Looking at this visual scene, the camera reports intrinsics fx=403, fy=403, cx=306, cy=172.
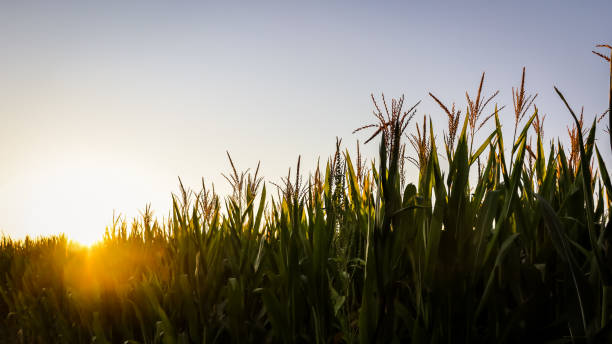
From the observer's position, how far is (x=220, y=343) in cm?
185

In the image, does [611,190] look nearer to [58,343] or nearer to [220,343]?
[220,343]

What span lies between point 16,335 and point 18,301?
1.27 ft

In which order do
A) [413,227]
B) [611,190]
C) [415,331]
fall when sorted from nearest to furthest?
[611,190] → [415,331] → [413,227]

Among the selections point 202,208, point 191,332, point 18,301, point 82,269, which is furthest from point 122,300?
point 18,301

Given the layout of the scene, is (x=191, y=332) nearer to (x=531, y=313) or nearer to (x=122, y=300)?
(x=122, y=300)

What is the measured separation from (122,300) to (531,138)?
250 centimetres

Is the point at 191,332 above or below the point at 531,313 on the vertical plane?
below

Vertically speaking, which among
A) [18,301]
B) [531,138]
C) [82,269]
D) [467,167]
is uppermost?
[531,138]

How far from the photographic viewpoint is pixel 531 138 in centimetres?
240

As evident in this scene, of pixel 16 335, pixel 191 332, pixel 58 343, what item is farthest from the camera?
pixel 16 335

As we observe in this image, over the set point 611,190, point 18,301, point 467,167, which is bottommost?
point 18,301

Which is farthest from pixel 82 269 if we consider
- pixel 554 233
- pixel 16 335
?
pixel 554 233

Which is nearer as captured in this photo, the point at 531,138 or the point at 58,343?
the point at 531,138

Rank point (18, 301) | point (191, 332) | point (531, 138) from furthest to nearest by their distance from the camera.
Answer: point (18, 301) < point (531, 138) < point (191, 332)
